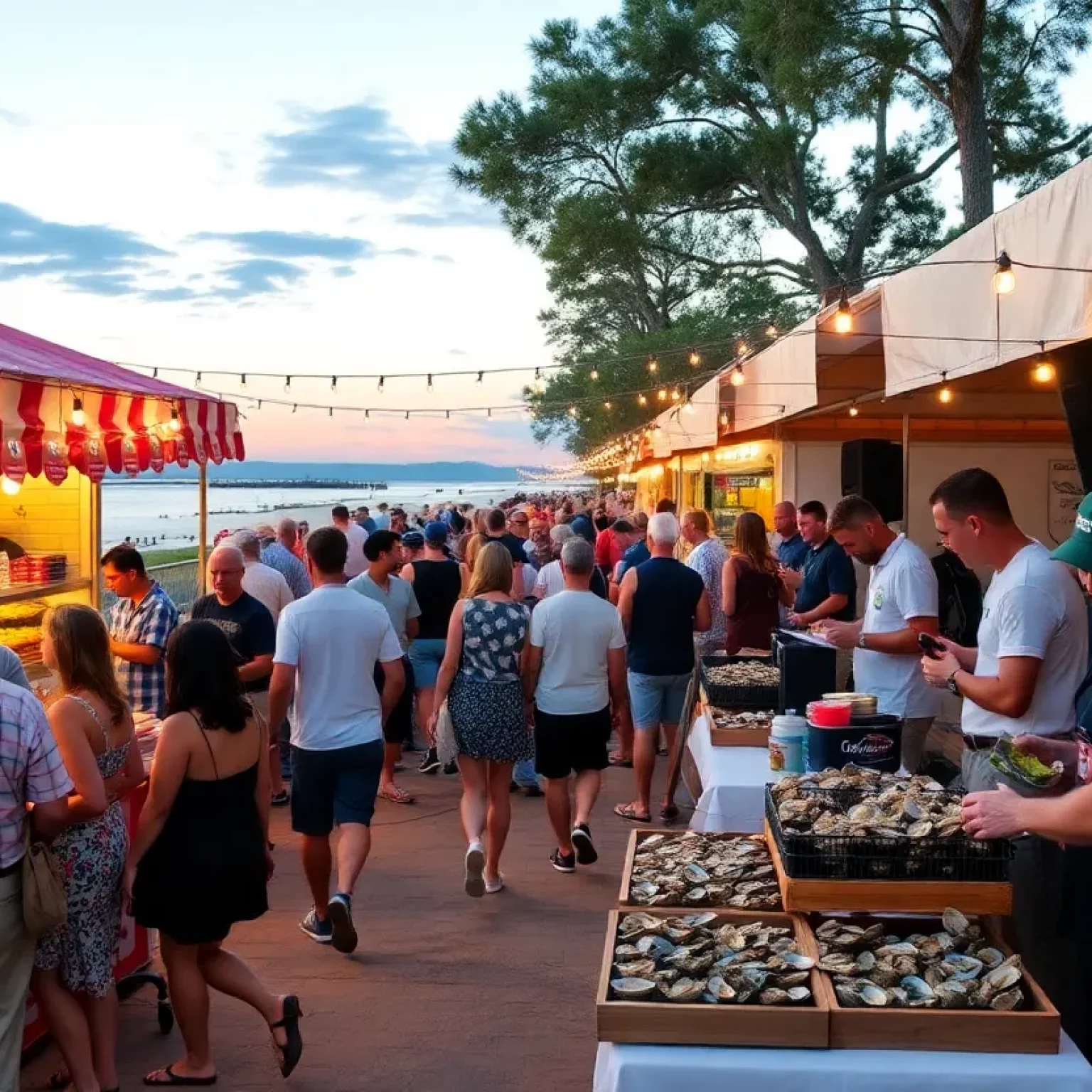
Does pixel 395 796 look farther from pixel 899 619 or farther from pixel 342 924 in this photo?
pixel 899 619

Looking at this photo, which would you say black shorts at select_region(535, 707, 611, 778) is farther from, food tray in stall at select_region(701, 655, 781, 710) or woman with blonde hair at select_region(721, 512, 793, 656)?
woman with blonde hair at select_region(721, 512, 793, 656)

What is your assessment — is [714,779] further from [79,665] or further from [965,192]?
[965,192]

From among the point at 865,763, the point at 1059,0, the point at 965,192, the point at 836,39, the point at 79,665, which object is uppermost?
the point at 1059,0

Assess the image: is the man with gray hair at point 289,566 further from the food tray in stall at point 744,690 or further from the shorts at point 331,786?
the food tray in stall at point 744,690

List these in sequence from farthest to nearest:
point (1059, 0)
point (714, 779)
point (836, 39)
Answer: point (1059, 0) < point (836, 39) < point (714, 779)

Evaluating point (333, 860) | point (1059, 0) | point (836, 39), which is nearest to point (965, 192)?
point (836, 39)

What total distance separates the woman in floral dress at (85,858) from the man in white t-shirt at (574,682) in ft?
7.89

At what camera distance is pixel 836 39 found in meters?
13.7

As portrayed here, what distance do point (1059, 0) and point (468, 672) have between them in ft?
48.0

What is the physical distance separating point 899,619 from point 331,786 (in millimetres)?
2357

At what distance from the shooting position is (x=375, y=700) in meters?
4.87

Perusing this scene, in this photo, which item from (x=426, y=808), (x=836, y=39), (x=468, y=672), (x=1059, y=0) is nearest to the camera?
(x=468, y=672)

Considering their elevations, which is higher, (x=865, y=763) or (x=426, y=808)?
(x=865, y=763)

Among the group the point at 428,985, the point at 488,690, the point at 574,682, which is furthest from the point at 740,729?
the point at 428,985
